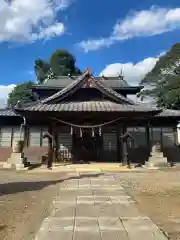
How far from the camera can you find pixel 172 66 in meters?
40.8

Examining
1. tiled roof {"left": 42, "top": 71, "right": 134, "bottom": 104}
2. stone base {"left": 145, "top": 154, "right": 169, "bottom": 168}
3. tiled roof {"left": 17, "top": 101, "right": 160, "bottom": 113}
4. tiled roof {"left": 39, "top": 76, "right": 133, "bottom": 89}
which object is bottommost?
stone base {"left": 145, "top": 154, "right": 169, "bottom": 168}

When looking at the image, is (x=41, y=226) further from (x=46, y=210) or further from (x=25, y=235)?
(x=46, y=210)

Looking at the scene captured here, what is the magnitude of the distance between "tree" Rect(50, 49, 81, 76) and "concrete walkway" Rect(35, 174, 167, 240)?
195ft

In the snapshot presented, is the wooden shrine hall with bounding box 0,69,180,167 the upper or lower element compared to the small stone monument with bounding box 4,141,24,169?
upper

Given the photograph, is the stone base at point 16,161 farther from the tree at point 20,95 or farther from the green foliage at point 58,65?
the green foliage at point 58,65

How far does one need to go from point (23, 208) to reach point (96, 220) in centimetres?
240

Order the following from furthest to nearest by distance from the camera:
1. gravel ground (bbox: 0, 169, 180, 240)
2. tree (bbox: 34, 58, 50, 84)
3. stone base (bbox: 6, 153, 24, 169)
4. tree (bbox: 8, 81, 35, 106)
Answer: tree (bbox: 34, 58, 50, 84) < tree (bbox: 8, 81, 35, 106) < stone base (bbox: 6, 153, 24, 169) < gravel ground (bbox: 0, 169, 180, 240)

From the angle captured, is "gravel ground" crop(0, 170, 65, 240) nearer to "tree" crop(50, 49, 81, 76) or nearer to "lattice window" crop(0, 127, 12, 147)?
"lattice window" crop(0, 127, 12, 147)

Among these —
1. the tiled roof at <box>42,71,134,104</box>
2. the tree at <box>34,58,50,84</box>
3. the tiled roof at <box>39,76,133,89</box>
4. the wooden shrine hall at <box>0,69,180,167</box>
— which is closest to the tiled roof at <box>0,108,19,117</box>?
the wooden shrine hall at <box>0,69,180,167</box>

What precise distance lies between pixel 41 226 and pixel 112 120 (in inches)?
577

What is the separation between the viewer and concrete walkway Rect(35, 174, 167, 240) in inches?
187

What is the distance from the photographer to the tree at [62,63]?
66188 mm

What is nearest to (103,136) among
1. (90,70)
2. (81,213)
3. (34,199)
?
(90,70)

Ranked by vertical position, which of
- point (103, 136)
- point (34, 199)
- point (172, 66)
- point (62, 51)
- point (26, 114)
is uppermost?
point (62, 51)
